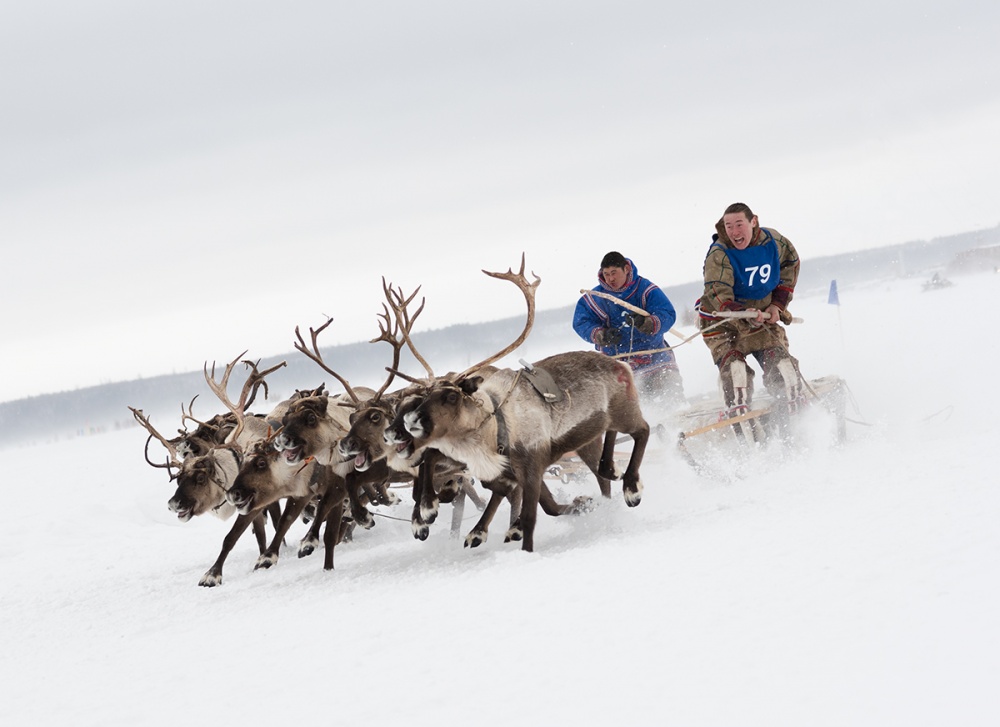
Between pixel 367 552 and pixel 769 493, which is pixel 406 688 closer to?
pixel 769 493

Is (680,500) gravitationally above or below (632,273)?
below

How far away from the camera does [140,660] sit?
214 inches

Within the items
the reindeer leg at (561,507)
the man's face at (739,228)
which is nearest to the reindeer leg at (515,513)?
the reindeer leg at (561,507)

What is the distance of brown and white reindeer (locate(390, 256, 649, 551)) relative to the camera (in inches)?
256

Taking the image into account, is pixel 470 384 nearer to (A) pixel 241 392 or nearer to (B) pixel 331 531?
(B) pixel 331 531

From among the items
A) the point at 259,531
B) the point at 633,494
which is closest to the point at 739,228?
the point at 633,494

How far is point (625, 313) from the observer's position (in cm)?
953

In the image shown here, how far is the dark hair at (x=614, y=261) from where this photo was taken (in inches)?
371

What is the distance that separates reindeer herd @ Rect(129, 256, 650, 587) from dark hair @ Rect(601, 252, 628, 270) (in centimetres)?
209

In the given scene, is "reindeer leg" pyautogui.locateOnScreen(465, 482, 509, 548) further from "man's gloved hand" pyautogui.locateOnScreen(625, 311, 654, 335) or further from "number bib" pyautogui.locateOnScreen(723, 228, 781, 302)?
"number bib" pyautogui.locateOnScreen(723, 228, 781, 302)

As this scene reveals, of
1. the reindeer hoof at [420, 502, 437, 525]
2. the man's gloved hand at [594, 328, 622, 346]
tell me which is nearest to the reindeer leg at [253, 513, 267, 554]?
the reindeer hoof at [420, 502, 437, 525]

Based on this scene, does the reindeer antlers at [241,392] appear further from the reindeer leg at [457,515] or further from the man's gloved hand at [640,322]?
the man's gloved hand at [640,322]

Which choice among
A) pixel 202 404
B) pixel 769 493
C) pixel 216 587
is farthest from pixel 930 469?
pixel 202 404

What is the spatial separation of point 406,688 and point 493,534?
382cm
